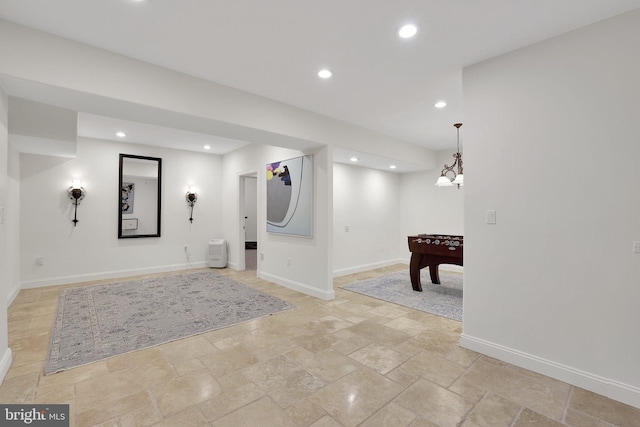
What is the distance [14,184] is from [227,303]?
3.80m

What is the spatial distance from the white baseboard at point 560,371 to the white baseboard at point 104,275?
577 cm

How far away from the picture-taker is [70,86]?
2.36m

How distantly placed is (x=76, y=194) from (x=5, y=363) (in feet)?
12.4

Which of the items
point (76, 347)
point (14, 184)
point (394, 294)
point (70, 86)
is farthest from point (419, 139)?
point (14, 184)

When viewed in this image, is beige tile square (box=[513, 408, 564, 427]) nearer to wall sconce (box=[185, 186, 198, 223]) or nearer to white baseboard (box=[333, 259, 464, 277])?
white baseboard (box=[333, 259, 464, 277])

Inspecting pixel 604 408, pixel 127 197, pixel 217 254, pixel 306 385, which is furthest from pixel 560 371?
pixel 127 197

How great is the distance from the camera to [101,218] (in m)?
5.47

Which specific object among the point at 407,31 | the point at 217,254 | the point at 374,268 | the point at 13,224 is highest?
the point at 407,31

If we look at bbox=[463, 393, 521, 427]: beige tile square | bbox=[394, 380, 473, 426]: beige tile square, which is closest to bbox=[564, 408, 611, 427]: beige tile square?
bbox=[463, 393, 521, 427]: beige tile square

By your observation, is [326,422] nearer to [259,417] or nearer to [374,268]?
[259,417]

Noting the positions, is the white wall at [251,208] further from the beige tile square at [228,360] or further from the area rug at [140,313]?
the beige tile square at [228,360]

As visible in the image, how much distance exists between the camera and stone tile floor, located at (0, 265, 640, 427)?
179cm

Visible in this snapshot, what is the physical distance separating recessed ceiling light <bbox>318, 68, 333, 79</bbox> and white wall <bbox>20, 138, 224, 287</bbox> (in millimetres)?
4634

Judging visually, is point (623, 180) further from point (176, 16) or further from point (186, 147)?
point (186, 147)
